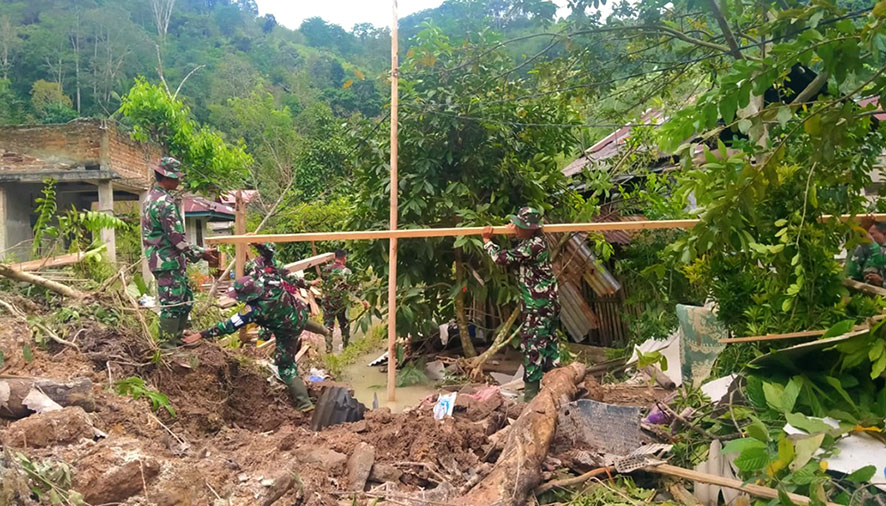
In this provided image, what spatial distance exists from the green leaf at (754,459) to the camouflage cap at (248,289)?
4.01 metres

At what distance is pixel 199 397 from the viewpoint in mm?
4746

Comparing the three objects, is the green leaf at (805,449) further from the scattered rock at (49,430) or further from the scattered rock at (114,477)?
the scattered rock at (49,430)

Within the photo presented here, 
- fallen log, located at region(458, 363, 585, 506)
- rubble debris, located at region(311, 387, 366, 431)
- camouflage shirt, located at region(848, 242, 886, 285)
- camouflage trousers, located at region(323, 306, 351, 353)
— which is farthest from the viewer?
camouflage trousers, located at region(323, 306, 351, 353)

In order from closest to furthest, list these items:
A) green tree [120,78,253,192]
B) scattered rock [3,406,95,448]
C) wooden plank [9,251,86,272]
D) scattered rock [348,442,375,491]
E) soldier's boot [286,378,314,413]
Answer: scattered rock [3,406,95,448]
scattered rock [348,442,375,491]
wooden plank [9,251,86,272]
soldier's boot [286,378,314,413]
green tree [120,78,253,192]

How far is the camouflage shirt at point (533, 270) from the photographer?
5820mm

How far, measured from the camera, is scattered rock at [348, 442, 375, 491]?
352 cm

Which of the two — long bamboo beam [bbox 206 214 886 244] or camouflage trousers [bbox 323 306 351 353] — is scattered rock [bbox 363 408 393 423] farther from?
camouflage trousers [bbox 323 306 351 353]

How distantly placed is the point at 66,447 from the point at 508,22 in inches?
217

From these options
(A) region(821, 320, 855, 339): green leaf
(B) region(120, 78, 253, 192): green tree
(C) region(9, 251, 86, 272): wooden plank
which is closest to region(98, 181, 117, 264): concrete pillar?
(B) region(120, 78, 253, 192): green tree

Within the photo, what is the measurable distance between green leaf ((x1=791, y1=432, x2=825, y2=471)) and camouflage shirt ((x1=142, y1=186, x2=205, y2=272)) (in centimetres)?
463

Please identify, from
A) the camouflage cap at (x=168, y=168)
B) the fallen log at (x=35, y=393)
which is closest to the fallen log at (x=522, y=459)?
the fallen log at (x=35, y=393)

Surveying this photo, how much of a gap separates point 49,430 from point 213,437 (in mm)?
1497

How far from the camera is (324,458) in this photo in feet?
12.4

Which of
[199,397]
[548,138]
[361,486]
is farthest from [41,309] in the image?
[548,138]
